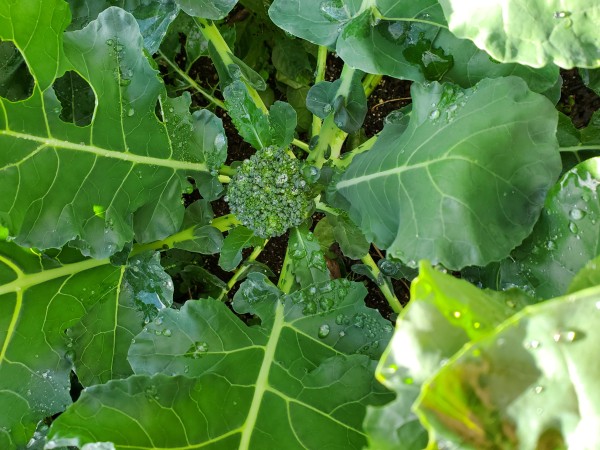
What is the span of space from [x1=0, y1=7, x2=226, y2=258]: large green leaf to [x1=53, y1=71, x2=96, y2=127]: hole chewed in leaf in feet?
0.71

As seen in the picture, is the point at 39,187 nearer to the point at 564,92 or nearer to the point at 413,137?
the point at 413,137

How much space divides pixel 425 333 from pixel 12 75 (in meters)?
0.96

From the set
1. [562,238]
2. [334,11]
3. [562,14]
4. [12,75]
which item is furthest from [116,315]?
[562,14]

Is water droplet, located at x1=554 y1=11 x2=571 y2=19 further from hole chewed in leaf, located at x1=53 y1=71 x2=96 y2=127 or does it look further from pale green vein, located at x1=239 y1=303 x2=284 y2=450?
hole chewed in leaf, located at x1=53 y1=71 x2=96 y2=127

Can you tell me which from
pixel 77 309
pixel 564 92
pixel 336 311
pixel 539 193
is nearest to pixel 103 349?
pixel 77 309

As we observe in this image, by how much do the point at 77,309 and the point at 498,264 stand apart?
75 centimetres

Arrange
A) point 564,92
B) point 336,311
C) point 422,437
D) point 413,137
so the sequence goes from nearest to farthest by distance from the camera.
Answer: point 422,437 → point 413,137 → point 336,311 → point 564,92

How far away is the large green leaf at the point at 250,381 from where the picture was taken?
33.2 inches

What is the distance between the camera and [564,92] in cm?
147

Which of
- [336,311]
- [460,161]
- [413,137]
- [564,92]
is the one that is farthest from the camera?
[564,92]

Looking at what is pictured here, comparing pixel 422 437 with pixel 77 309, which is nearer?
pixel 422 437

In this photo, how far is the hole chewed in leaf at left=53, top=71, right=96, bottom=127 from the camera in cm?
119

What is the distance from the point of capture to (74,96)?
3.91 ft

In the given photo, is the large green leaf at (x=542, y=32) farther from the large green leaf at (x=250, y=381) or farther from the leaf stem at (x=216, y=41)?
the leaf stem at (x=216, y=41)
